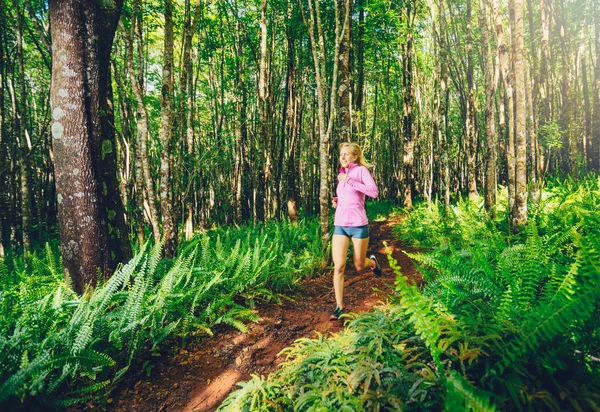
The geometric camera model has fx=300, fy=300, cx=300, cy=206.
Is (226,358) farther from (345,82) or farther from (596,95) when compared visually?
(596,95)

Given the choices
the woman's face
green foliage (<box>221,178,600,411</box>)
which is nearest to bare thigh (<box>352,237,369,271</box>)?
the woman's face

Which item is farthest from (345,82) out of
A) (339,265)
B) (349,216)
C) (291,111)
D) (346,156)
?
(291,111)

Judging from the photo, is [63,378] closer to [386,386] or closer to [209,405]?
[209,405]

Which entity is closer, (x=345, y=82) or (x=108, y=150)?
(x=108, y=150)

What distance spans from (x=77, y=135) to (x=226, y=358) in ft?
10.1

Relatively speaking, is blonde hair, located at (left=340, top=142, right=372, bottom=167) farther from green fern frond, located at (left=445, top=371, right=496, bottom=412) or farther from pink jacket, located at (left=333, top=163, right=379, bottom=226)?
green fern frond, located at (left=445, top=371, right=496, bottom=412)

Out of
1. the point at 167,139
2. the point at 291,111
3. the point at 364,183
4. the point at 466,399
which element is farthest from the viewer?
the point at 291,111

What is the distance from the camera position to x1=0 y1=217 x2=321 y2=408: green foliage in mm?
2314

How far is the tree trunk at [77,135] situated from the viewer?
3461 millimetres

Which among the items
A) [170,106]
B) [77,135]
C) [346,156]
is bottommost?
[346,156]

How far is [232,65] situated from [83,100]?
1050 centimetres

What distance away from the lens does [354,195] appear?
12.8 feet

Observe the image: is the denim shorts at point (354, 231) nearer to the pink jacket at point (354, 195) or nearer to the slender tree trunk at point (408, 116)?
the pink jacket at point (354, 195)

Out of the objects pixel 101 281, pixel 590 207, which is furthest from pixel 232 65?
pixel 590 207
